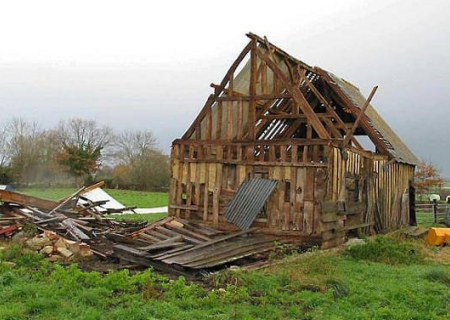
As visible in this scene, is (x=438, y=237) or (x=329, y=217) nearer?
(x=329, y=217)

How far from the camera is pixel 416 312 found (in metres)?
6.80

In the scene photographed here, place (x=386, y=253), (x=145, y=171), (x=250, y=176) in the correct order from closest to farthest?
(x=386, y=253)
(x=250, y=176)
(x=145, y=171)

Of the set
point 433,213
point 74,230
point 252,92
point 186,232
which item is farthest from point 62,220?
point 433,213

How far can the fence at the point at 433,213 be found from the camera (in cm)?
2330

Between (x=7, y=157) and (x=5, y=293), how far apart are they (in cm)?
3912

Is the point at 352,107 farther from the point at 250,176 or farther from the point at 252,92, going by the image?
the point at 250,176

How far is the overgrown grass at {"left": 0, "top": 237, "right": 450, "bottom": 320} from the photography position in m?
6.52

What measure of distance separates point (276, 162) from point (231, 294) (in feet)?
19.8

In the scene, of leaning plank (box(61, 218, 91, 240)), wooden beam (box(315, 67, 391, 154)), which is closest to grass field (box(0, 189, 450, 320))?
leaning plank (box(61, 218, 91, 240))

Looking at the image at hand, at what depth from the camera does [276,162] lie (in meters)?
12.9

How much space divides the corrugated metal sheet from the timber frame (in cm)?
24

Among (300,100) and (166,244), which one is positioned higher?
(300,100)

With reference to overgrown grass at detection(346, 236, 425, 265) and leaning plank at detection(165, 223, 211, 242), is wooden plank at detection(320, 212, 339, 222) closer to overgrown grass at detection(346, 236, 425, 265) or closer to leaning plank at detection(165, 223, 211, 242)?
overgrown grass at detection(346, 236, 425, 265)

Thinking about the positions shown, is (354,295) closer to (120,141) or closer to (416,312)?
(416,312)
